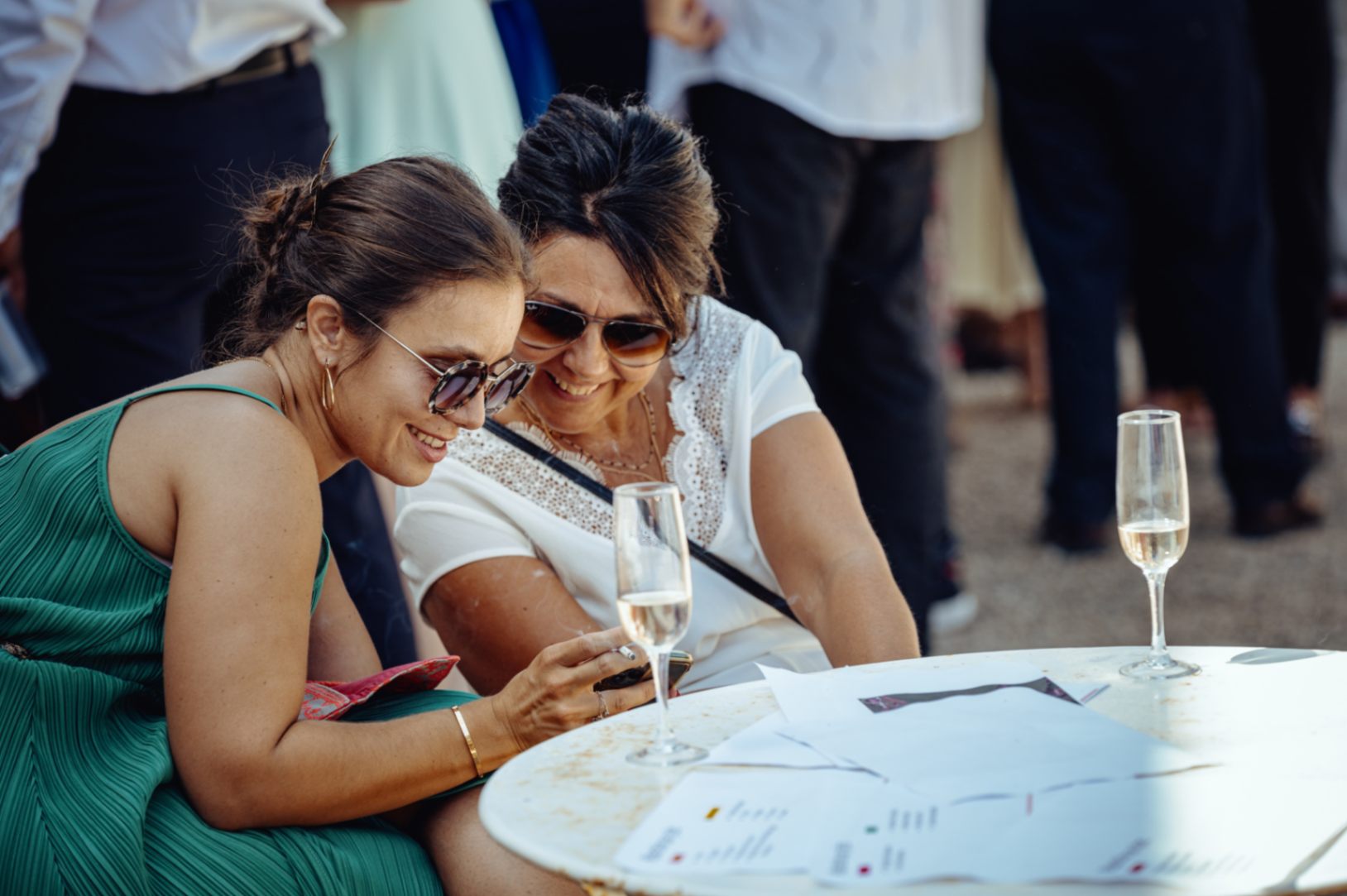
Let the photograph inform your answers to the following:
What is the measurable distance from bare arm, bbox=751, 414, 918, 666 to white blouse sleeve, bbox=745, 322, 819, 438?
16 millimetres

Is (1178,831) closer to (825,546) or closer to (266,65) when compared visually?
(825,546)

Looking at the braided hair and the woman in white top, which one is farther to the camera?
the woman in white top

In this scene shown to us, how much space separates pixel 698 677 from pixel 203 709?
0.92 m

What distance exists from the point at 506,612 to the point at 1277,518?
3.62 meters

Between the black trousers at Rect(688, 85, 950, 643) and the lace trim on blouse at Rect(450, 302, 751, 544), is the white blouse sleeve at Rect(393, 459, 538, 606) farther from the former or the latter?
the black trousers at Rect(688, 85, 950, 643)

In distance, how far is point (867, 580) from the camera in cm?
238

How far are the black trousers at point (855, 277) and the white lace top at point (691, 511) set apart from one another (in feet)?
3.46

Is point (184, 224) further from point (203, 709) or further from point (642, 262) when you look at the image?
point (203, 709)

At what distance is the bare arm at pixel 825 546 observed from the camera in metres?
2.34

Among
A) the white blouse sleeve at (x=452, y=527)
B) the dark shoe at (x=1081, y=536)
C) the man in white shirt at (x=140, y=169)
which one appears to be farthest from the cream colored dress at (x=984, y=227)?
the white blouse sleeve at (x=452, y=527)

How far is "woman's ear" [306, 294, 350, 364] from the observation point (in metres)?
1.94

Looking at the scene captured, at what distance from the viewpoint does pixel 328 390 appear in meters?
1.98

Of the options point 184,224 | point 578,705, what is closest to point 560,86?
point 184,224

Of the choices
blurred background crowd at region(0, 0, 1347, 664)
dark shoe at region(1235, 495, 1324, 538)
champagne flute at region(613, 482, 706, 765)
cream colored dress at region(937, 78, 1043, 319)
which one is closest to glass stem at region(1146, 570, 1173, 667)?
champagne flute at region(613, 482, 706, 765)
